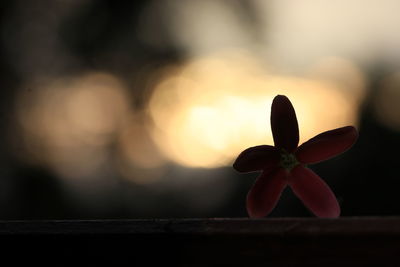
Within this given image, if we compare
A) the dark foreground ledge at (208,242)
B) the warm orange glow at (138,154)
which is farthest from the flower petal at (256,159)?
the warm orange glow at (138,154)

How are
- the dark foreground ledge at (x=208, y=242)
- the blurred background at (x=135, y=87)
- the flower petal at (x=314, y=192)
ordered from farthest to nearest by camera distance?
the blurred background at (x=135, y=87)
the flower petal at (x=314, y=192)
the dark foreground ledge at (x=208, y=242)

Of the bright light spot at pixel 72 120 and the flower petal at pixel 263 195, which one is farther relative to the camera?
the bright light spot at pixel 72 120

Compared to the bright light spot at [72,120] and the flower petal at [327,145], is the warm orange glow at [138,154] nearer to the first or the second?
the bright light spot at [72,120]

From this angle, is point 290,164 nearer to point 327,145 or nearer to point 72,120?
point 327,145

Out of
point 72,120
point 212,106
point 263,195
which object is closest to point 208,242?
point 263,195

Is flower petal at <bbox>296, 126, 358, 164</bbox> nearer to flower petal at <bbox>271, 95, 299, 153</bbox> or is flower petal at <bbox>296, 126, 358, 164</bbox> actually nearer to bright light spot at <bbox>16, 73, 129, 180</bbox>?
flower petal at <bbox>271, 95, 299, 153</bbox>

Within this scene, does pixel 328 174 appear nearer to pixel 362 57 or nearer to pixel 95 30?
pixel 362 57

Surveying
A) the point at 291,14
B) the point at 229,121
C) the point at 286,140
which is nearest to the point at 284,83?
the point at 291,14
